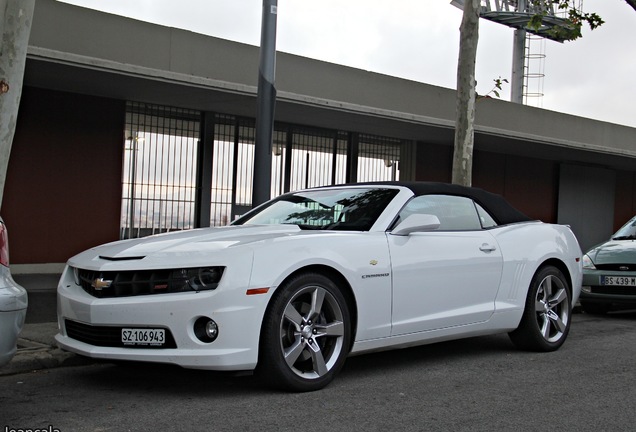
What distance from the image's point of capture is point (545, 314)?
22.4 ft

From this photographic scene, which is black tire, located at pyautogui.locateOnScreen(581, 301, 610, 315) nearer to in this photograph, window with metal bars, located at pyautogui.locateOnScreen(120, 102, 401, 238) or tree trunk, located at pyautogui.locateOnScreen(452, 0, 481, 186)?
tree trunk, located at pyautogui.locateOnScreen(452, 0, 481, 186)

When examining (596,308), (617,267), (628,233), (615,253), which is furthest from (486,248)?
(628,233)

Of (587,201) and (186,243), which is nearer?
(186,243)

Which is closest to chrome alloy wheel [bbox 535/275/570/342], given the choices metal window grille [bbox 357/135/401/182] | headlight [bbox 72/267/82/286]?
headlight [bbox 72/267/82/286]

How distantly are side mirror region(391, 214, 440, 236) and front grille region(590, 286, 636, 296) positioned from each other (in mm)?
4758

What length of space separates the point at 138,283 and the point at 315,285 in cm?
115

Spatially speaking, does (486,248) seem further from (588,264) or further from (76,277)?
(588,264)

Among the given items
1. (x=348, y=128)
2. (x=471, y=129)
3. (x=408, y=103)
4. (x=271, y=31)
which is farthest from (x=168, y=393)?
(x=348, y=128)

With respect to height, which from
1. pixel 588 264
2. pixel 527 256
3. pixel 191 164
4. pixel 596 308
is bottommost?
pixel 596 308

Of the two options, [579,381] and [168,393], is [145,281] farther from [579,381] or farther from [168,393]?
[579,381]

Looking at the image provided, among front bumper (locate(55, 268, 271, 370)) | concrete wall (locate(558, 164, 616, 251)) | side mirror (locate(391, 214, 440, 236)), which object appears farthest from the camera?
concrete wall (locate(558, 164, 616, 251))

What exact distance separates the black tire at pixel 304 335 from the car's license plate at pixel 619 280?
5.43m

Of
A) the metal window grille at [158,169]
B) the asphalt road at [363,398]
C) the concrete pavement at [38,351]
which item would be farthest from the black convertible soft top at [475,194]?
the metal window grille at [158,169]

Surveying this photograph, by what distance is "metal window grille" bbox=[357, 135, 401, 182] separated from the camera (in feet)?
57.9
